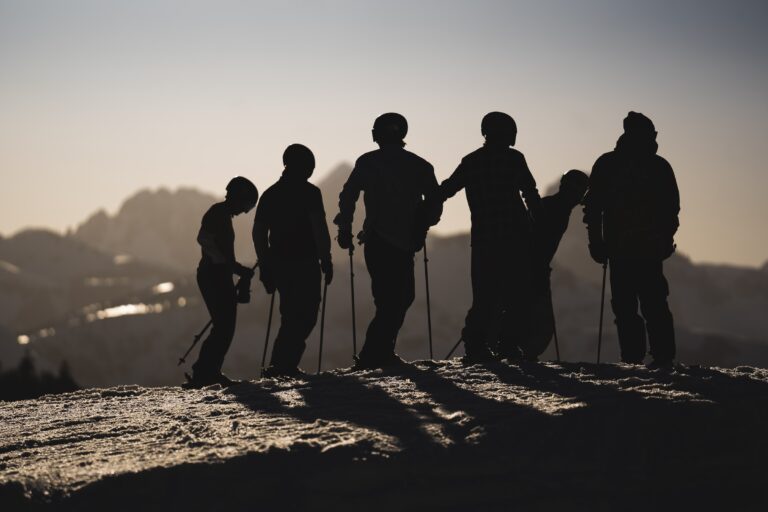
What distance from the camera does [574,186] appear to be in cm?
1334

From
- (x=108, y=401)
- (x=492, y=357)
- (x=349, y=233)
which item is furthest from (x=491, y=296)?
(x=108, y=401)

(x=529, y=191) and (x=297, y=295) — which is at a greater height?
(x=529, y=191)

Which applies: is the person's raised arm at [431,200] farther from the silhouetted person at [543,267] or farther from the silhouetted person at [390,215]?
A: the silhouetted person at [543,267]

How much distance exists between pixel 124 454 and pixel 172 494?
53.3 inches

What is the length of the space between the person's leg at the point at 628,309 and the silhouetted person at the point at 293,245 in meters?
3.22

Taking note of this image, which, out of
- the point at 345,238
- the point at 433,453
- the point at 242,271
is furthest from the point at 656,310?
the point at 433,453

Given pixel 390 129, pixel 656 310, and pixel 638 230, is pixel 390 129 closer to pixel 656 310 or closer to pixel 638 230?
pixel 638 230

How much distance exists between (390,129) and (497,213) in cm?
151

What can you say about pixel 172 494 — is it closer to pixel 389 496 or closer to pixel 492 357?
pixel 389 496

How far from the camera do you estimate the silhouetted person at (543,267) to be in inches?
519

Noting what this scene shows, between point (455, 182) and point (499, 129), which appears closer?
point (499, 129)

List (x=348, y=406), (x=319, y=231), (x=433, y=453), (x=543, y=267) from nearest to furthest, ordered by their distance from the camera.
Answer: (x=433, y=453) → (x=348, y=406) → (x=543, y=267) → (x=319, y=231)

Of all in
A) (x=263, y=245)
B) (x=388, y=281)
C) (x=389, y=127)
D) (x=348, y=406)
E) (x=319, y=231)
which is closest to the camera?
(x=348, y=406)

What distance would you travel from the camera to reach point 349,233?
42.3 feet
